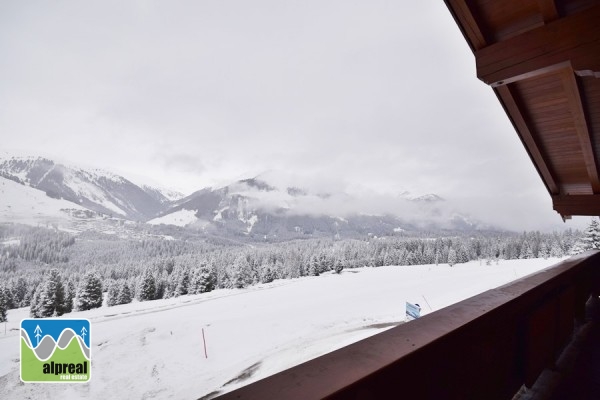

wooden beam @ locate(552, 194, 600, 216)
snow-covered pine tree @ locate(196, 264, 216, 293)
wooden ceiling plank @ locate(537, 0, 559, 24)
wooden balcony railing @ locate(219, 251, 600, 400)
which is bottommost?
snow-covered pine tree @ locate(196, 264, 216, 293)

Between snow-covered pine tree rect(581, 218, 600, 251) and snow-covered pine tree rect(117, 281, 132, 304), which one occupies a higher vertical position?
snow-covered pine tree rect(581, 218, 600, 251)

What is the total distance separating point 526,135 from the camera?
4.33 metres

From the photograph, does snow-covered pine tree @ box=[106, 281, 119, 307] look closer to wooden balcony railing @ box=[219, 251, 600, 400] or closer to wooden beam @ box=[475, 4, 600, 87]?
wooden balcony railing @ box=[219, 251, 600, 400]

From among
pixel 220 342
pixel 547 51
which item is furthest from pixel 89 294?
pixel 547 51

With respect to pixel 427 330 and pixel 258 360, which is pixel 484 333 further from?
pixel 258 360

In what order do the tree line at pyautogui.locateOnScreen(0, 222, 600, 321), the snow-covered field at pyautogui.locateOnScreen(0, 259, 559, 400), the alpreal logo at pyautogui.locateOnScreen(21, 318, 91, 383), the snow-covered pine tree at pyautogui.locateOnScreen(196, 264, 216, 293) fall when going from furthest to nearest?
the snow-covered pine tree at pyautogui.locateOnScreen(196, 264, 216, 293)
the tree line at pyautogui.locateOnScreen(0, 222, 600, 321)
the alpreal logo at pyautogui.locateOnScreen(21, 318, 91, 383)
the snow-covered field at pyautogui.locateOnScreen(0, 259, 559, 400)

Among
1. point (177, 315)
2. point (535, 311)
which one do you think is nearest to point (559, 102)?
point (535, 311)

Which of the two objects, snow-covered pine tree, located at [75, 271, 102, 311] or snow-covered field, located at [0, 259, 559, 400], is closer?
snow-covered field, located at [0, 259, 559, 400]

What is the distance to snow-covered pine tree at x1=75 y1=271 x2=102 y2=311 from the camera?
152 feet

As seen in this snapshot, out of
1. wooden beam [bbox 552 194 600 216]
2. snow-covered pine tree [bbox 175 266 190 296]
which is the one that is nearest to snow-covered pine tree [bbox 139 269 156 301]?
snow-covered pine tree [bbox 175 266 190 296]

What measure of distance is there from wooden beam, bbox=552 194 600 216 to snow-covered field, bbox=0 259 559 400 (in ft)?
35.5

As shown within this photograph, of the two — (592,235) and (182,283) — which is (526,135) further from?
(182,283)

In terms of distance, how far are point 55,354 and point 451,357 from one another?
22.5 meters

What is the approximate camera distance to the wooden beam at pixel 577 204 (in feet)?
19.6
